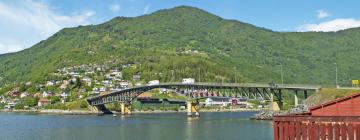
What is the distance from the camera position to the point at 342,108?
139 ft

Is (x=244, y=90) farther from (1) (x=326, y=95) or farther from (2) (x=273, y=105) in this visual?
(1) (x=326, y=95)

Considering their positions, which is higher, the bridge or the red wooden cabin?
the bridge

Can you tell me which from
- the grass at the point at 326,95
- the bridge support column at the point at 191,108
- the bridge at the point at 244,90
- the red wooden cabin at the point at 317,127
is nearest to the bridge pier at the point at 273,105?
the bridge at the point at 244,90

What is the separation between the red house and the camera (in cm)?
4172

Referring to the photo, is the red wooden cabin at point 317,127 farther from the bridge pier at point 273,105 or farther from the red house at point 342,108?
the bridge pier at point 273,105

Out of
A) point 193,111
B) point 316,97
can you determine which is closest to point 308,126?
point 316,97

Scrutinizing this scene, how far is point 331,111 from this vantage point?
42906 mm

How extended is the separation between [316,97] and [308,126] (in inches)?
3904

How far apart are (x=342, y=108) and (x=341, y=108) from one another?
11 cm

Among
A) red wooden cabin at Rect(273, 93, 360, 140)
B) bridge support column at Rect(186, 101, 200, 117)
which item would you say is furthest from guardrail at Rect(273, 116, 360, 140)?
bridge support column at Rect(186, 101, 200, 117)

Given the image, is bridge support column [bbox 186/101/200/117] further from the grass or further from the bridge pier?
the grass

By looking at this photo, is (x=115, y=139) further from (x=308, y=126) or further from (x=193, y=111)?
(x=193, y=111)

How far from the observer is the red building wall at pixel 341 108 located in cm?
4172

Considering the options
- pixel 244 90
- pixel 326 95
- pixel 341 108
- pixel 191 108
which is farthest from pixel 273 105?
pixel 341 108
